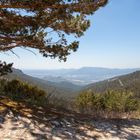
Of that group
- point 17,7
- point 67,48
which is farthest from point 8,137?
point 67,48

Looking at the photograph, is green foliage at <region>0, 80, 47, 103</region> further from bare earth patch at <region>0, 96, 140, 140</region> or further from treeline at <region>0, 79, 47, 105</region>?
bare earth patch at <region>0, 96, 140, 140</region>

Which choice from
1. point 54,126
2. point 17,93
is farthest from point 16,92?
point 54,126

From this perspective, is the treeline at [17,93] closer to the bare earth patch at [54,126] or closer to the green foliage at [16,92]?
the green foliage at [16,92]

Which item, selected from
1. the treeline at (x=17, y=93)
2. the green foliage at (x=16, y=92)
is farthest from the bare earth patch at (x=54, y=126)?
the green foliage at (x=16, y=92)

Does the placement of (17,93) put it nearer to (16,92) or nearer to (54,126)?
(16,92)

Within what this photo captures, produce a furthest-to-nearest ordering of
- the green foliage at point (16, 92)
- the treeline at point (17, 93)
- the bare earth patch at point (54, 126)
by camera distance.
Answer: the green foliage at point (16, 92) → the treeline at point (17, 93) → the bare earth patch at point (54, 126)

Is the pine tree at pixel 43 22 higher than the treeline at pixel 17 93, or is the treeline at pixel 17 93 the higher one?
the pine tree at pixel 43 22

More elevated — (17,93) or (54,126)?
(17,93)

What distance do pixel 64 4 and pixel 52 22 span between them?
172cm

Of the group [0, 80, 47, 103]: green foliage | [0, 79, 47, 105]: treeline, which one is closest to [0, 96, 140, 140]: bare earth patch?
[0, 79, 47, 105]: treeline

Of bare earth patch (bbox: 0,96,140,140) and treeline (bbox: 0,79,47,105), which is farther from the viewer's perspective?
treeline (bbox: 0,79,47,105)

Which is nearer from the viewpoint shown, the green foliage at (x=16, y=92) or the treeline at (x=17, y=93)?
the treeline at (x=17, y=93)

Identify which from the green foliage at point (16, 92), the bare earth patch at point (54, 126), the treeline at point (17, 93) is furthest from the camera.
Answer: the green foliage at point (16, 92)

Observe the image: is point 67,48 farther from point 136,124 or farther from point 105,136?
point 105,136
